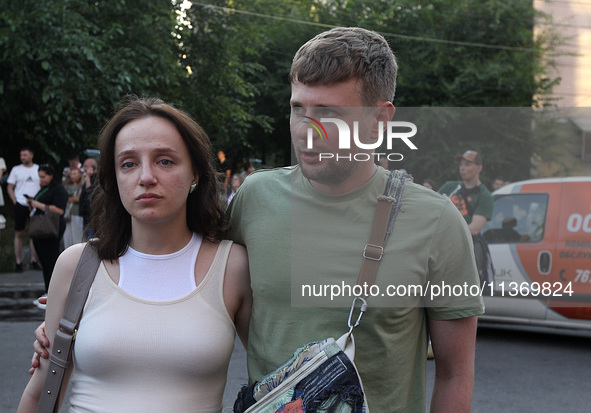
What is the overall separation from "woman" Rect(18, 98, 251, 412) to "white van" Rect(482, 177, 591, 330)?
203 inches

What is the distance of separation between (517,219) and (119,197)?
6294 millimetres

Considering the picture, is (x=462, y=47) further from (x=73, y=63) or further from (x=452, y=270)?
(x=452, y=270)

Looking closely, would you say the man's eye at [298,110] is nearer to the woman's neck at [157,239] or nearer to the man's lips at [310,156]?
the man's lips at [310,156]

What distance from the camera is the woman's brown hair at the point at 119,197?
2.38 metres

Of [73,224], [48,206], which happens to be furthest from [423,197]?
[73,224]

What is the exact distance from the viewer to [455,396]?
6.90ft

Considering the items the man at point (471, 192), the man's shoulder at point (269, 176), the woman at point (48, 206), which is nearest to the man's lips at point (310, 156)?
the man's shoulder at point (269, 176)

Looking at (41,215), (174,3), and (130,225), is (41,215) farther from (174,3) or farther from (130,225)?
(174,3)

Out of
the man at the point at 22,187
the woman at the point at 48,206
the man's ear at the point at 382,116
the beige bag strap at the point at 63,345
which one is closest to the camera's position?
the man's ear at the point at 382,116

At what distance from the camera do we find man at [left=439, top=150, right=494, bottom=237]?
3.27 metres

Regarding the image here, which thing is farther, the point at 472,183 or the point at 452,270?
the point at 472,183

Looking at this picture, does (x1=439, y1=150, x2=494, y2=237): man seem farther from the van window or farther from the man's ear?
the van window

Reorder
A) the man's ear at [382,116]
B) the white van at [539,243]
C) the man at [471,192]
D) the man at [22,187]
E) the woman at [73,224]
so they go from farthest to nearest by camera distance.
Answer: the man at [22,187] → the woman at [73,224] → the white van at [539,243] → the man at [471,192] → the man's ear at [382,116]

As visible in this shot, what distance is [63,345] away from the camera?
2.24 m
